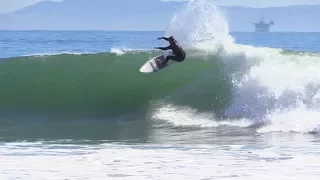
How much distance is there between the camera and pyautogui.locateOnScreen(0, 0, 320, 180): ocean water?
31.4 feet

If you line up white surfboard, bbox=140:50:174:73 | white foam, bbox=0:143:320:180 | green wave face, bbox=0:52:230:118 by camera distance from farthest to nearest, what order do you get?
green wave face, bbox=0:52:230:118, white surfboard, bbox=140:50:174:73, white foam, bbox=0:143:320:180

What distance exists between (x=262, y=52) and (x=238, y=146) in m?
6.77

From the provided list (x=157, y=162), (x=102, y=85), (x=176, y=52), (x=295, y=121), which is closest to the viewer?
(x=157, y=162)

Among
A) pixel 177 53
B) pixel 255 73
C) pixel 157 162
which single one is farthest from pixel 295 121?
pixel 157 162

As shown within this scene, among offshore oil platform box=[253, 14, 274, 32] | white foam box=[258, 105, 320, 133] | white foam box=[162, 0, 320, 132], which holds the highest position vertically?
offshore oil platform box=[253, 14, 274, 32]

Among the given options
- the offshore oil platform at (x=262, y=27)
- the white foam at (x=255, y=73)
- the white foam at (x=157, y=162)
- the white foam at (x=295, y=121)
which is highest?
the offshore oil platform at (x=262, y=27)

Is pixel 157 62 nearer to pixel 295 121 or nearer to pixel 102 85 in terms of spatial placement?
pixel 102 85

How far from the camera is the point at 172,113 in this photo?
51.3ft

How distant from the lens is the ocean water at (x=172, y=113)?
9.59 meters

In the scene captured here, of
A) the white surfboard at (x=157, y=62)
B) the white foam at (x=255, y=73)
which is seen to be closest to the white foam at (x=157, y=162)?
the white foam at (x=255, y=73)

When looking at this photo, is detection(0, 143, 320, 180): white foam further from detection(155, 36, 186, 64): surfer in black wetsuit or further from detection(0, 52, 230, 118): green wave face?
detection(0, 52, 230, 118): green wave face

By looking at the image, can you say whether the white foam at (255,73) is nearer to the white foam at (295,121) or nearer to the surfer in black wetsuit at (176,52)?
the white foam at (295,121)

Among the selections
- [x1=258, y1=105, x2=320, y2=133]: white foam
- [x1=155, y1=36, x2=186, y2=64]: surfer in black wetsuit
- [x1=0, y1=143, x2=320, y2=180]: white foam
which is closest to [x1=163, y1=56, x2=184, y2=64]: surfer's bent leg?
[x1=155, y1=36, x2=186, y2=64]: surfer in black wetsuit

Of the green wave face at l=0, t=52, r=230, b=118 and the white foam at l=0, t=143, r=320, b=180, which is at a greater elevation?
the green wave face at l=0, t=52, r=230, b=118
